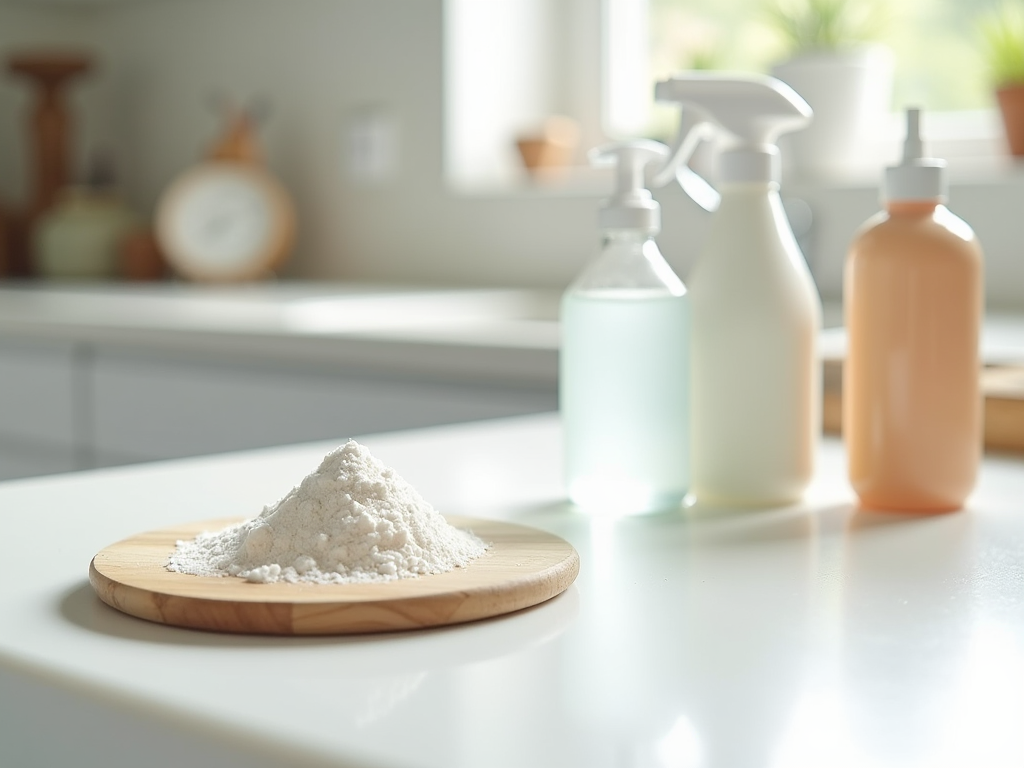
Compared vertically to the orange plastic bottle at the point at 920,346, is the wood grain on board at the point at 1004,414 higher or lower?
lower

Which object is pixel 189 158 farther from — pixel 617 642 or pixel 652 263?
pixel 617 642

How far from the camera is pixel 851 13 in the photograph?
226 cm

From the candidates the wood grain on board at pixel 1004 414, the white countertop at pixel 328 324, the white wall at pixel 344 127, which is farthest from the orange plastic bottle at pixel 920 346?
the white wall at pixel 344 127

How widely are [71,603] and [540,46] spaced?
226 cm

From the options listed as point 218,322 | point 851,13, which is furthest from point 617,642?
point 851,13

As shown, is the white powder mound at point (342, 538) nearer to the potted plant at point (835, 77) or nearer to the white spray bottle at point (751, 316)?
the white spray bottle at point (751, 316)

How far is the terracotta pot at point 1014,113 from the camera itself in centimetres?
204

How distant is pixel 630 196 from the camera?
2.64 ft

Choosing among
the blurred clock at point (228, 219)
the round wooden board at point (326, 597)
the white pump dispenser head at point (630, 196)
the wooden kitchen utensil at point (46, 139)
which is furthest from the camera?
the wooden kitchen utensil at point (46, 139)

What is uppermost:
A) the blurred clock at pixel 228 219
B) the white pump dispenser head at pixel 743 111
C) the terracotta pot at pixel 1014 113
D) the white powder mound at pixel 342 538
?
the terracotta pot at pixel 1014 113

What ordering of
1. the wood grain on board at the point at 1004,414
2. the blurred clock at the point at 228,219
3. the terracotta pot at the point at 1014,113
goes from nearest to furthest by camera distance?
the wood grain on board at the point at 1004,414 < the terracotta pot at the point at 1014,113 < the blurred clock at the point at 228,219

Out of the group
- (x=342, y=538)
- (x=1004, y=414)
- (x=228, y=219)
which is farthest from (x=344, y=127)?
(x=342, y=538)

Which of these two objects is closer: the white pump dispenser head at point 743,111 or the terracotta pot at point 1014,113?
the white pump dispenser head at point 743,111

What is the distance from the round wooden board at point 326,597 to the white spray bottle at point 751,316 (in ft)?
0.82
